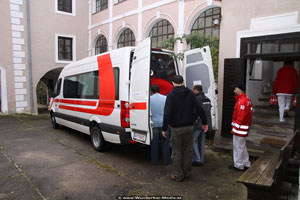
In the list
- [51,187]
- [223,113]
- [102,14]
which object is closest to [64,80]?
[51,187]

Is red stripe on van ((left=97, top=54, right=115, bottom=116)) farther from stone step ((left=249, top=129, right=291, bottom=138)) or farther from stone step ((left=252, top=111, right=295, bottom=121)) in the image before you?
stone step ((left=252, top=111, right=295, bottom=121))

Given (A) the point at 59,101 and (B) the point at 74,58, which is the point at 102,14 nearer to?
(B) the point at 74,58

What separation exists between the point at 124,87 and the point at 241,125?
7.66ft

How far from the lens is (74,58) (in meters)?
14.5

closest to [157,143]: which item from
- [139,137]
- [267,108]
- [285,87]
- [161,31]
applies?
[139,137]

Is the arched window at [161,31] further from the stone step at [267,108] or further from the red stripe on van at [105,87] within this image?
the red stripe on van at [105,87]

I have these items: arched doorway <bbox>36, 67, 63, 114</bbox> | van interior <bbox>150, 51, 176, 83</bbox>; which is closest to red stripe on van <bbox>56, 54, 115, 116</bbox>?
van interior <bbox>150, 51, 176, 83</bbox>

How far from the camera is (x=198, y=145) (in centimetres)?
473

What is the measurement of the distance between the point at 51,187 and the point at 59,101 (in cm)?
453

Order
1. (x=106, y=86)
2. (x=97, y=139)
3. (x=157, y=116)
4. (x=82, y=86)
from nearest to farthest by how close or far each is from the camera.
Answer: (x=157, y=116) < (x=106, y=86) < (x=97, y=139) < (x=82, y=86)

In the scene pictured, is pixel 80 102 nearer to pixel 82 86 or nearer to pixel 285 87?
pixel 82 86

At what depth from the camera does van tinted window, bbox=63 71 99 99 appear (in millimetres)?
Answer: 5512

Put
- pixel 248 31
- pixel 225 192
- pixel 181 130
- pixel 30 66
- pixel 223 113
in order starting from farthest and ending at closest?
pixel 30 66 → pixel 223 113 → pixel 248 31 → pixel 181 130 → pixel 225 192

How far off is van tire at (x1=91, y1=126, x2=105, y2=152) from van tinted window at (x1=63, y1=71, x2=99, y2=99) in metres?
0.79
